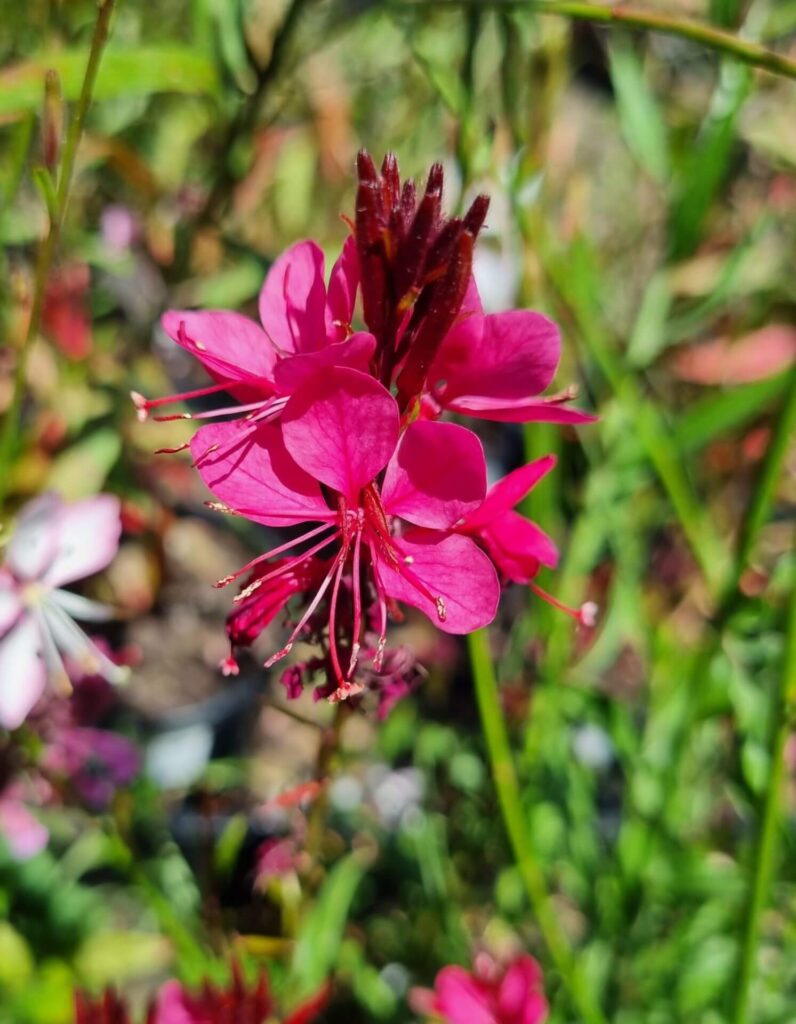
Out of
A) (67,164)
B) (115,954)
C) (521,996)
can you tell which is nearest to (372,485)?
(67,164)

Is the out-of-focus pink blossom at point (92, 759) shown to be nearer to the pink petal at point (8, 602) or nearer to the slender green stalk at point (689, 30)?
the pink petal at point (8, 602)

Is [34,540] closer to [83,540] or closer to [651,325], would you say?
[83,540]

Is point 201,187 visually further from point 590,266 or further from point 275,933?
point 275,933

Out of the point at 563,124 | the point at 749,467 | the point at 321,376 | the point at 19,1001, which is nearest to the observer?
the point at 321,376

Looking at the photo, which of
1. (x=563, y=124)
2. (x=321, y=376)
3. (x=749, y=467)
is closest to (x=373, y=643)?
(x=321, y=376)

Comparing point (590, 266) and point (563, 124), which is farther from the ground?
point (590, 266)

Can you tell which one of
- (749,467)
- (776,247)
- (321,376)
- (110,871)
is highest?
(321,376)

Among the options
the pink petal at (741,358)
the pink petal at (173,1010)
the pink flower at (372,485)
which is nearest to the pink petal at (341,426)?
the pink flower at (372,485)
